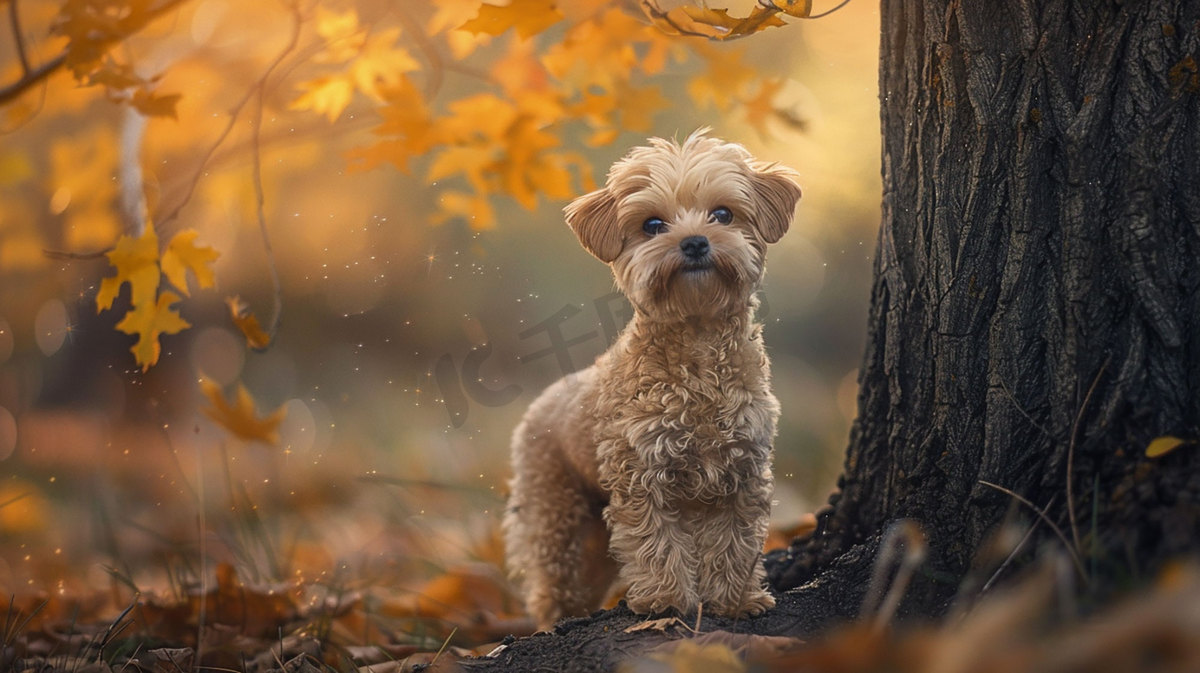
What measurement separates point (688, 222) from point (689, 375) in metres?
0.48

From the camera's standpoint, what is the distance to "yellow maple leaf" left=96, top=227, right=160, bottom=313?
10.8ft

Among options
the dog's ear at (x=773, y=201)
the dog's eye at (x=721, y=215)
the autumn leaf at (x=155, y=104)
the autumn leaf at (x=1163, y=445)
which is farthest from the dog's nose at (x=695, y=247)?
the autumn leaf at (x=155, y=104)

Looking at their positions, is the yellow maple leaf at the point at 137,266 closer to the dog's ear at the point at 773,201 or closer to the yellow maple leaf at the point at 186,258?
the yellow maple leaf at the point at 186,258

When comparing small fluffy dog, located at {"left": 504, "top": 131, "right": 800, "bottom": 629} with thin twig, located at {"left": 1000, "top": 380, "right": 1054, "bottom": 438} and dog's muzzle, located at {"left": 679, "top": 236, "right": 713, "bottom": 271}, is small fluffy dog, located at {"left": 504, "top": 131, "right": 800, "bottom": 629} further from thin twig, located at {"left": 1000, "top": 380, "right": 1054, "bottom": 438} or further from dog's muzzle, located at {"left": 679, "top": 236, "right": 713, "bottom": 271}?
thin twig, located at {"left": 1000, "top": 380, "right": 1054, "bottom": 438}

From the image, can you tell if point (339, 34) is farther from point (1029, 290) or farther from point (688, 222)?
point (1029, 290)

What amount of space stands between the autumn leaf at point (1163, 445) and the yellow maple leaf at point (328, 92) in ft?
11.4

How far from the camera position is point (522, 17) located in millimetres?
3055

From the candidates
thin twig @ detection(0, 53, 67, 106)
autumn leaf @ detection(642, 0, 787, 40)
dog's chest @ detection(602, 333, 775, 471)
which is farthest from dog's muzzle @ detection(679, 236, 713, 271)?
thin twig @ detection(0, 53, 67, 106)

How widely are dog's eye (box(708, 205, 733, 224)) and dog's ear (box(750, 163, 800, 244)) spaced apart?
0.10 meters

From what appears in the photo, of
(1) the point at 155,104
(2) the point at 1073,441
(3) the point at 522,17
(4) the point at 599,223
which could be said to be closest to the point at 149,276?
(1) the point at 155,104

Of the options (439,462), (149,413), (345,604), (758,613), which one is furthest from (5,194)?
(758,613)

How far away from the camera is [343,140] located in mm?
4961

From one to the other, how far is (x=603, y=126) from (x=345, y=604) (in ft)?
8.10

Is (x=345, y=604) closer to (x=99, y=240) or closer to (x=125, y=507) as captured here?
(x=125, y=507)
